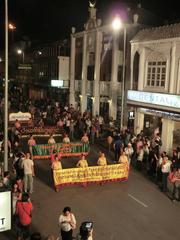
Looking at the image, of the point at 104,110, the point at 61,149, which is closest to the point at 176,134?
the point at 61,149

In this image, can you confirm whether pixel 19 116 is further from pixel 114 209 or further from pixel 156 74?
pixel 114 209

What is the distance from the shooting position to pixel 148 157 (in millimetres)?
19375

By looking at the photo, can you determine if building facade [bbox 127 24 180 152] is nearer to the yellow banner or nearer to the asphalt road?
the asphalt road

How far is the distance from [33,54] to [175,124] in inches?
1598

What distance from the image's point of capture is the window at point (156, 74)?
24.2 m

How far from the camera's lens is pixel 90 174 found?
1650 centimetres

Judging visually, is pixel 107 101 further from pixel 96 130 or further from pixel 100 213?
pixel 100 213

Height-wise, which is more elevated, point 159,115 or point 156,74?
point 156,74

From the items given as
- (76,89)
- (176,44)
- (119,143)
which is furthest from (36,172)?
(76,89)

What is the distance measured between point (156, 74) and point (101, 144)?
644 cm

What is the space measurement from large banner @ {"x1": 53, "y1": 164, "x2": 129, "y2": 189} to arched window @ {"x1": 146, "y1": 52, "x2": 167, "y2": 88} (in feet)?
29.8

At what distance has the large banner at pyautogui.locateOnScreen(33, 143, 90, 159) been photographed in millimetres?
21438

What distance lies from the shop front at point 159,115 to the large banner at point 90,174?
6.52m

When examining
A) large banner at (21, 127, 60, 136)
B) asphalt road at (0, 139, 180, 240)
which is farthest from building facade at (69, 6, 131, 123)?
asphalt road at (0, 139, 180, 240)
